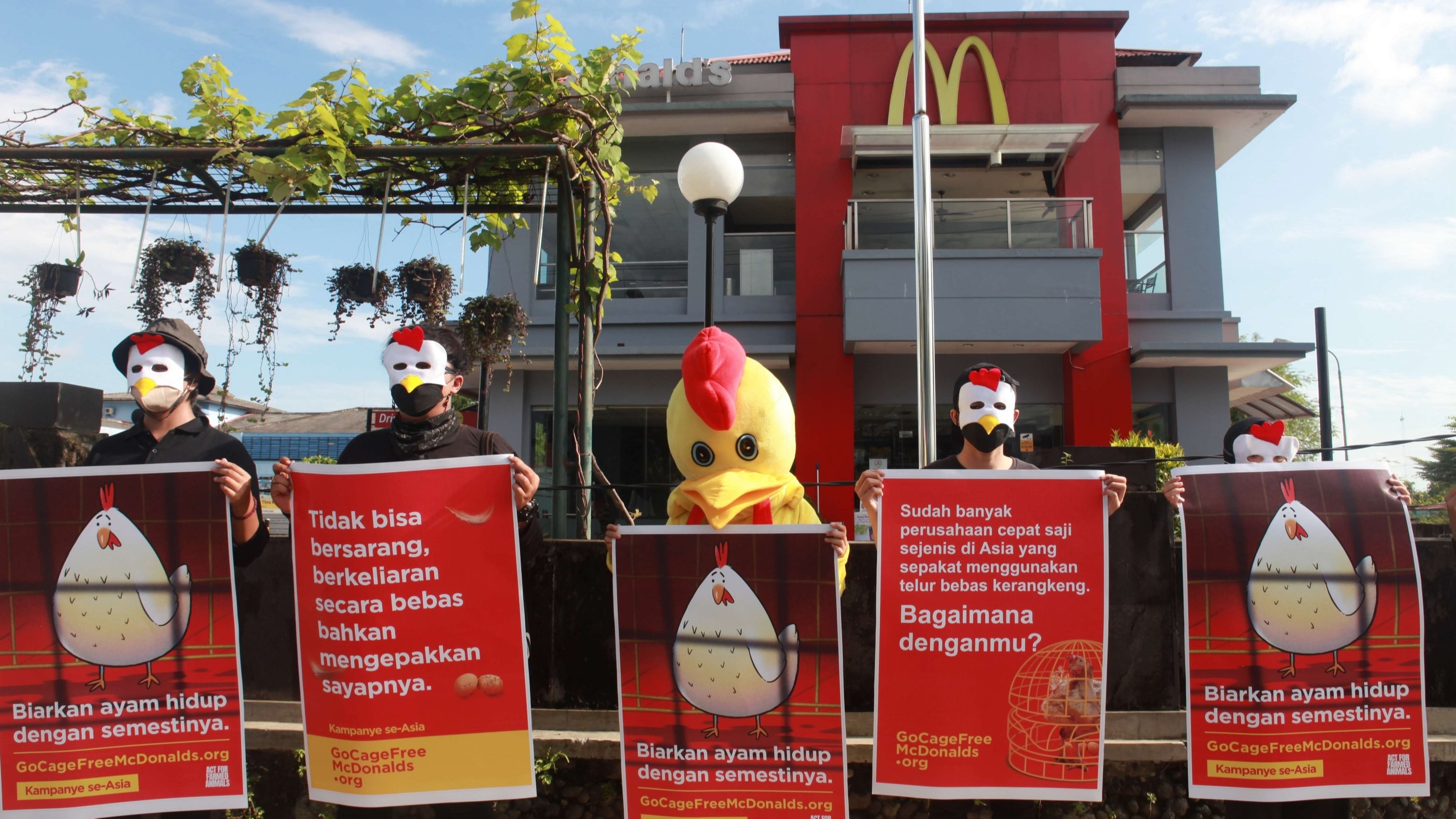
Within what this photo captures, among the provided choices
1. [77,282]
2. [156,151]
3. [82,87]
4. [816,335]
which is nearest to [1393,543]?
[156,151]

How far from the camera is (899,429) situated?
12.3 meters

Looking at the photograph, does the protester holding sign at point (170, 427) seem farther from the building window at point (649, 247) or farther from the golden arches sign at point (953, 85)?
the golden arches sign at point (953, 85)

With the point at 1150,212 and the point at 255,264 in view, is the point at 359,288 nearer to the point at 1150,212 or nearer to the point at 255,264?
the point at 255,264

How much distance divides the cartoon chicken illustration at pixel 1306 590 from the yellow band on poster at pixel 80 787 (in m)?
3.94

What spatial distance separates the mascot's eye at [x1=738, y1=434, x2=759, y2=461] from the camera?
294 centimetres

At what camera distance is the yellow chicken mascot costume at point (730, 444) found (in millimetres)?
2824

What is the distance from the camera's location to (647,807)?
9.09ft

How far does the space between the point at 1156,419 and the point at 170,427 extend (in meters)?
12.4

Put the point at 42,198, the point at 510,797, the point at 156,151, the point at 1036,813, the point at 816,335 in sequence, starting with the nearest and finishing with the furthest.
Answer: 1. the point at 510,797
2. the point at 1036,813
3. the point at 156,151
4. the point at 42,198
5. the point at 816,335

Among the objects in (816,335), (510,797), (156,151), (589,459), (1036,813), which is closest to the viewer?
(510,797)

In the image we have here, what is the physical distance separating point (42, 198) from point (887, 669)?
236 inches

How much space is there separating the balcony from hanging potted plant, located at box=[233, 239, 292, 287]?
752 cm

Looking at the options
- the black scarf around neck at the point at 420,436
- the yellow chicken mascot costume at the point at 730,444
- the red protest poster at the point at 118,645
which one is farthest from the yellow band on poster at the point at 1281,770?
the red protest poster at the point at 118,645

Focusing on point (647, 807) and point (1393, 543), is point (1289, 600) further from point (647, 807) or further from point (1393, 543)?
point (647, 807)
